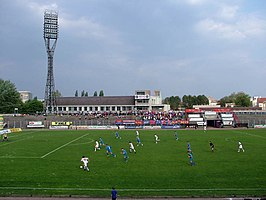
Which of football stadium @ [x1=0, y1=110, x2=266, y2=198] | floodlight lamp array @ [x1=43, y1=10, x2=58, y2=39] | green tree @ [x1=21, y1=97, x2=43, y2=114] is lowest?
football stadium @ [x1=0, y1=110, x2=266, y2=198]

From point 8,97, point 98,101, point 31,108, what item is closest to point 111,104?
point 98,101

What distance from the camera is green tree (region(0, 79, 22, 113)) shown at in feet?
338

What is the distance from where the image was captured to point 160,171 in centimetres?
2127

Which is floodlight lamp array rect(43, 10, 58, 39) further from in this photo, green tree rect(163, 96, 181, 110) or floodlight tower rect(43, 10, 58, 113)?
green tree rect(163, 96, 181, 110)

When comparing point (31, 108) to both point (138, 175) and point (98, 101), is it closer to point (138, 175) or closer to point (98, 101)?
point (98, 101)

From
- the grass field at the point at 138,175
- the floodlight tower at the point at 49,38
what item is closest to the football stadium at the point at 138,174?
the grass field at the point at 138,175

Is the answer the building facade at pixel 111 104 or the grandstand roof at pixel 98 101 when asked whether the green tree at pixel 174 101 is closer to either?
the building facade at pixel 111 104

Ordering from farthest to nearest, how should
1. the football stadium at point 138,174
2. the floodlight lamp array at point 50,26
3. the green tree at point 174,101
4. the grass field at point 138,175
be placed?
the green tree at point 174,101, the floodlight lamp array at point 50,26, the grass field at point 138,175, the football stadium at point 138,174

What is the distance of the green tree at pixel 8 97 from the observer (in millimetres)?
103000

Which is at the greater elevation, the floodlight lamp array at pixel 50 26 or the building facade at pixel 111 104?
the floodlight lamp array at pixel 50 26

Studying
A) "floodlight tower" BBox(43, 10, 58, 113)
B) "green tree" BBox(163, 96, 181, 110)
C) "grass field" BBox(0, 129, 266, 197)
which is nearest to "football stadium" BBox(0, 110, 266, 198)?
"grass field" BBox(0, 129, 266, 197)

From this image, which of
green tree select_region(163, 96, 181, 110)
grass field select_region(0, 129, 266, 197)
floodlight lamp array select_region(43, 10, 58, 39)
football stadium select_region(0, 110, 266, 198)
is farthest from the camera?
green tree select_region(163, 96, 181, 110)

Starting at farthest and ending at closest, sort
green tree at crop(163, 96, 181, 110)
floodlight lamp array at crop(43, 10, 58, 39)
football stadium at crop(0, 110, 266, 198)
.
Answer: green tree at crop(163, 96, 181, 110) → floodlight lamp array at crop(43, 10, 58, 39) → football stadium at crop(0, 110, 266, 198)

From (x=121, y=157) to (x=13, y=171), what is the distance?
32.7 ft
